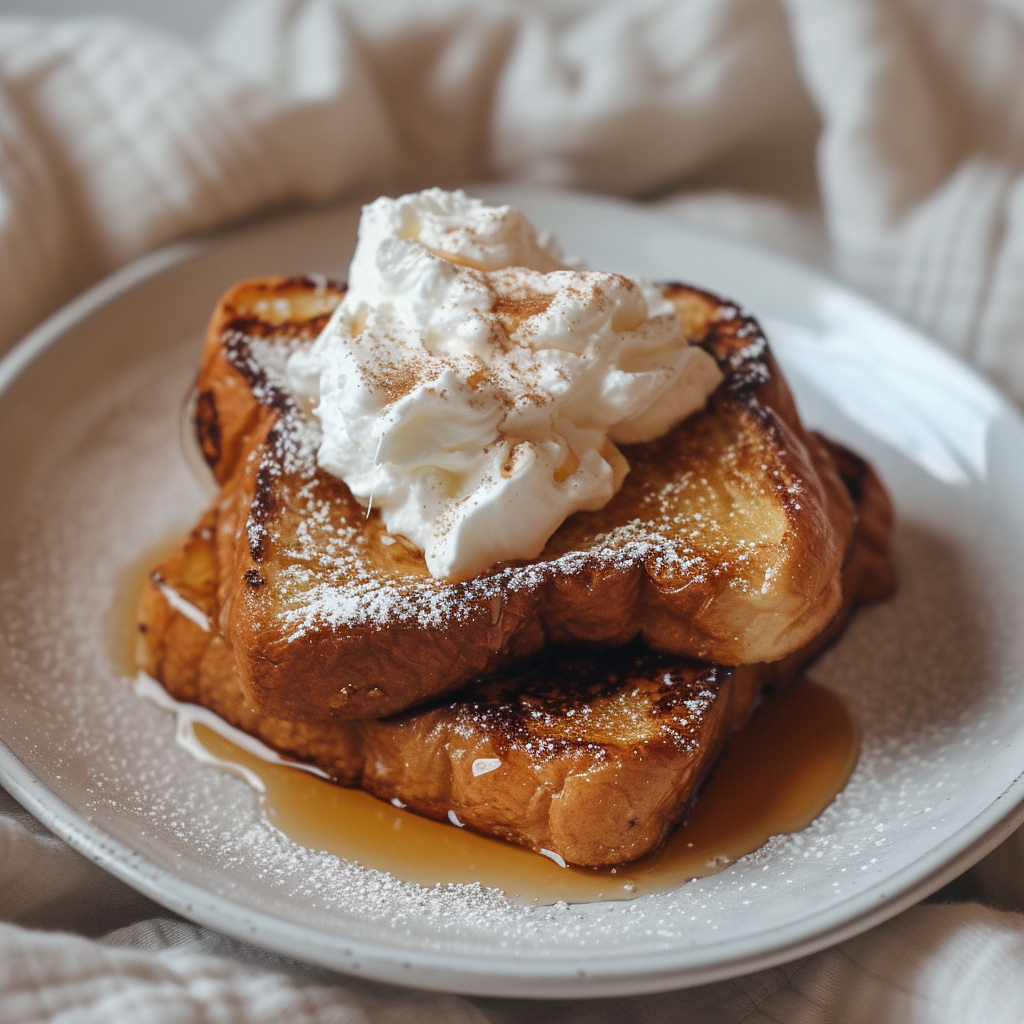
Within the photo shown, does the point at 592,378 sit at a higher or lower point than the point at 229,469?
higher

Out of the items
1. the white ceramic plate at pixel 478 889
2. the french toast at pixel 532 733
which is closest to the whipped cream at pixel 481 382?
the french toast at pixel 532 733

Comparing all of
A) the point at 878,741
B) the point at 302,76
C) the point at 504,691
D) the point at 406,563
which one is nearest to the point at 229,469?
the point at 406,563

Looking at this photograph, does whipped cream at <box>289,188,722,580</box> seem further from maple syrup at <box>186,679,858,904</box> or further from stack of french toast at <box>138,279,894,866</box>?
maple syrup at <box>186,679,858,904</box>

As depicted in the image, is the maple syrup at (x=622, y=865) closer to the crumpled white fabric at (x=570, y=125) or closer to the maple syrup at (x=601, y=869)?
the maple syrup at (x=601, y=869)

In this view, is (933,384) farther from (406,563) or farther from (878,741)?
(406,563)

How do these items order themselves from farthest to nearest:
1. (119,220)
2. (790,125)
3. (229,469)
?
(790,125)
(119,220)
(229,469)

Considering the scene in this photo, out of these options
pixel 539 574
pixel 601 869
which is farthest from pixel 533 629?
pixel 601 869

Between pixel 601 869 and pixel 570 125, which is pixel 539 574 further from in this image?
pixel 570 125
